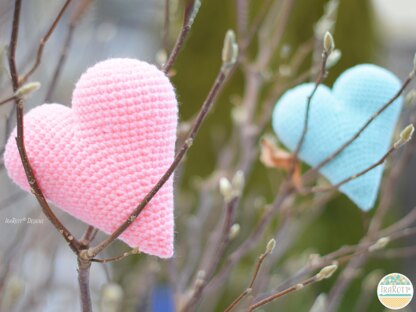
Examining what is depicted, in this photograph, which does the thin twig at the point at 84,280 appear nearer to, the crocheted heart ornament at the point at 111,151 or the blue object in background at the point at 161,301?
the crocheted heart ornament at the point at 111,151

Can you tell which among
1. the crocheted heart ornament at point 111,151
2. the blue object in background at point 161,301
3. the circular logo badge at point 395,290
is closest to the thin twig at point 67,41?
the crocheted heart ornament at point 111,151

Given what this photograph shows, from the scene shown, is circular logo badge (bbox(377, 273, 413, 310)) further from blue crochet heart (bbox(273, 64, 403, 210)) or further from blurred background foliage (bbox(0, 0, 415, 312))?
blurred background foliage (bbox(0, 0, 415, 312))

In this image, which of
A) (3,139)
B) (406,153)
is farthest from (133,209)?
(406,153)

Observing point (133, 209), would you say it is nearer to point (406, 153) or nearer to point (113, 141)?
point (113, 141)

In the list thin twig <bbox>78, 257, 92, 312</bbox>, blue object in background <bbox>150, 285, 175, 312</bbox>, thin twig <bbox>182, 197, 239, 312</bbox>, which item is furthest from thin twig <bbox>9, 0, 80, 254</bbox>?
blue object in background <bbox>150, 285, 175, 312</bbox>

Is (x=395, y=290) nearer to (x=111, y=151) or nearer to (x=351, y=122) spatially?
(x=351, y=122)

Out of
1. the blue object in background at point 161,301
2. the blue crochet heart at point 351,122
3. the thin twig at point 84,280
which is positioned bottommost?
the blue object in background at point 161,301

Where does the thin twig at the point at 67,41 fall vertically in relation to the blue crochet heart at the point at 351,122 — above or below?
above
